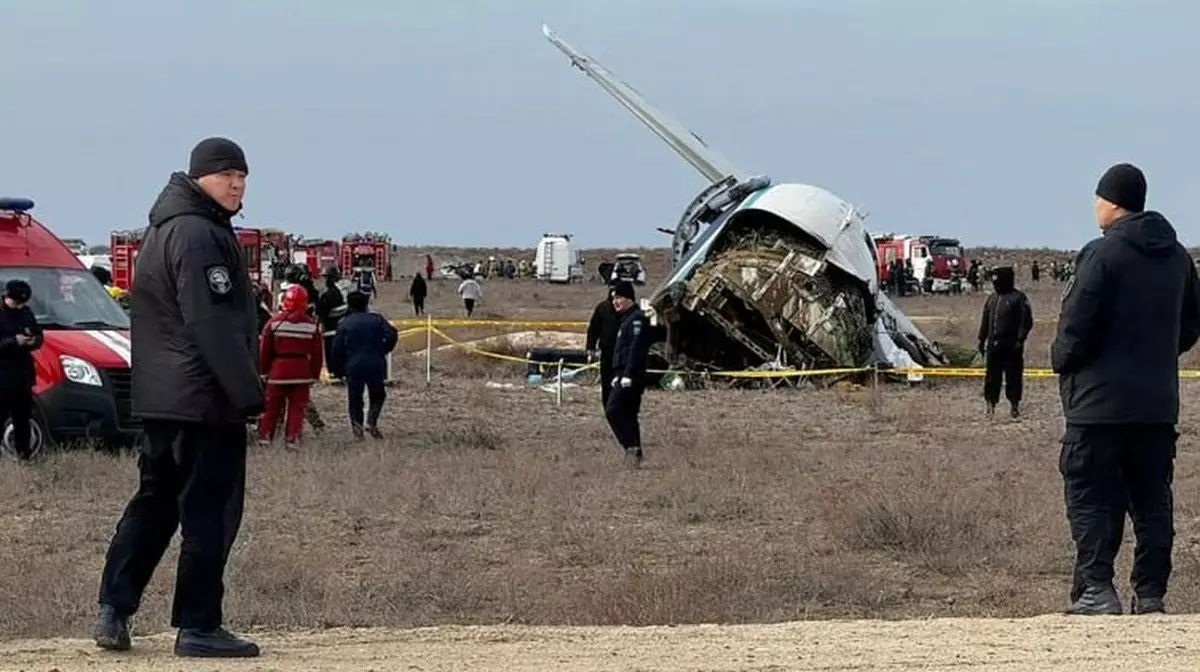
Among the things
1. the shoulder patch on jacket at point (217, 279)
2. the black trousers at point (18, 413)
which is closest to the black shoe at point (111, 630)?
the shoulder patch on jacket at point (217, 279)

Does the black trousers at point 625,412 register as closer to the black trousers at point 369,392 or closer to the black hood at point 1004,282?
the black trousers at point 369,392

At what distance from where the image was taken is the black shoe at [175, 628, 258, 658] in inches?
250

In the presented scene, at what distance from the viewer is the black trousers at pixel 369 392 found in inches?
665

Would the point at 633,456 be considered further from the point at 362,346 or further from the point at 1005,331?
the point at 1005,331

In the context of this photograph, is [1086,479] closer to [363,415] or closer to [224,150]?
[224,150]

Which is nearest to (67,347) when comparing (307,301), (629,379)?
(307,301)

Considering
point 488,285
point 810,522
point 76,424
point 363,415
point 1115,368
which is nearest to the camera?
point 1115,368

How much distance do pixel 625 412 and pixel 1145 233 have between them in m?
8.09

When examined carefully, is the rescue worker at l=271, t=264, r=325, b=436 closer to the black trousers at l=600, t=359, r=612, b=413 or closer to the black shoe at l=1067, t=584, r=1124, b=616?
the black trousers at l=600, t=359, r=612, b=413

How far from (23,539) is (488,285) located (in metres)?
62.7

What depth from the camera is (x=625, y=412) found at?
1527cm

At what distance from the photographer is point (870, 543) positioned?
1138 cm

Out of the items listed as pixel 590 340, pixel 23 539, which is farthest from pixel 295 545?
pixel 590 340

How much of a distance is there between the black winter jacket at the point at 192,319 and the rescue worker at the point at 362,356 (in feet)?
34.6
